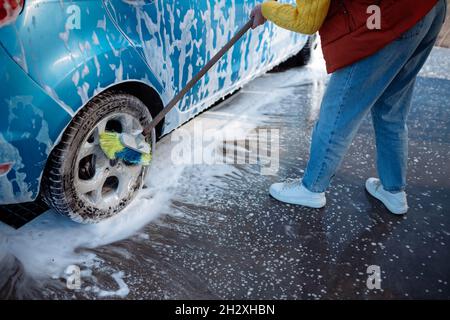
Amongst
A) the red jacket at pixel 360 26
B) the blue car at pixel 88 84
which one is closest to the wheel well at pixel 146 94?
the blue car at pixel 88 84

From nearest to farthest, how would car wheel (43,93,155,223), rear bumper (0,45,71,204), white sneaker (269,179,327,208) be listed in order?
rear bumper (0,45,71,204) < car wheel (43,93,155,223) < white sneaker (269,179,327,208)

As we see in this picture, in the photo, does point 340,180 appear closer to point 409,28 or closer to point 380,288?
point 380,288

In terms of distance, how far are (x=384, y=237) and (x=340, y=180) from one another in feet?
1.90

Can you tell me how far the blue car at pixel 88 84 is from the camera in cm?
147

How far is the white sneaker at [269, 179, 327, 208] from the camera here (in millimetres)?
2305

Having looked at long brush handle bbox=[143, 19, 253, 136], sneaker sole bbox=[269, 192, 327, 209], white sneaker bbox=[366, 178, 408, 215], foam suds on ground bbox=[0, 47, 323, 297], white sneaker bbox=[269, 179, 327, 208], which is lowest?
white sneaker bbox=[366, 178, 408, 215]

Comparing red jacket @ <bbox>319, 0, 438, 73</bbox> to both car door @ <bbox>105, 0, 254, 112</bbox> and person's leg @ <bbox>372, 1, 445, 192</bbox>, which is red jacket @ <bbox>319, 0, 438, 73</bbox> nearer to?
person's leg @ <bbox>372, 1, 445, 192</bbox>

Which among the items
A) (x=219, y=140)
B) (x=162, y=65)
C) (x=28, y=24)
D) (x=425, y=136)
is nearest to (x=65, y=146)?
(x=28, y=24)

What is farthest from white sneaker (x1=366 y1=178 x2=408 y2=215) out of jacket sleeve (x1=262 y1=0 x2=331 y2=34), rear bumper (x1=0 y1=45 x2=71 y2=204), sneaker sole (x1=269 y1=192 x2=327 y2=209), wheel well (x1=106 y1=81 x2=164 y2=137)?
rear bumper (x1=0 y1=45 x2=71 y2=204)

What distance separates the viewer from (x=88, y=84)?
1.65m

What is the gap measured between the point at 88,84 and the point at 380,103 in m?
1.45

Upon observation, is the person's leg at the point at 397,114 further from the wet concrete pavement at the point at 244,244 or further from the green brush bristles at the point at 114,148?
the green brush bristles at the point at 114,148

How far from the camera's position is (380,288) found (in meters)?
1.82

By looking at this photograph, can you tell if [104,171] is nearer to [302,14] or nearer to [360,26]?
[302,14]
